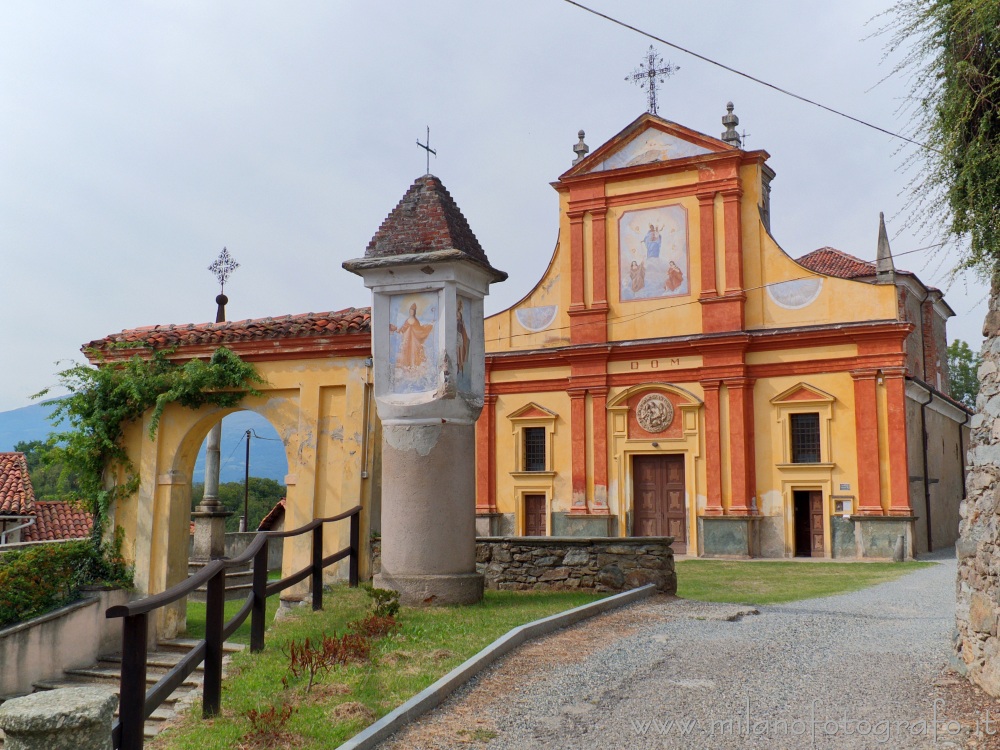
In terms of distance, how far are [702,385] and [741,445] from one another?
6.18 ft

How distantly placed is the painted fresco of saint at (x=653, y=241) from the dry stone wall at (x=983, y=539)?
1846 centimetres

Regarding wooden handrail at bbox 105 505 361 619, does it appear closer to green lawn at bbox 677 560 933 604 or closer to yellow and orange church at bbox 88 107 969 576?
green lawn at bbox 677 560 933 604

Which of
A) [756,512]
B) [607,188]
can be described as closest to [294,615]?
[756,512]

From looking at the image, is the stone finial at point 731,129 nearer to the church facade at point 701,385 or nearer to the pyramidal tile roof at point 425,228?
the church facade at point 701,385

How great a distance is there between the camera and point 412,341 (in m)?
9.55

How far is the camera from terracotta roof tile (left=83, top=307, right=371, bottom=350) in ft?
38.0

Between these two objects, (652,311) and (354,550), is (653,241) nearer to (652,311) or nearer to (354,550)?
(652,311)

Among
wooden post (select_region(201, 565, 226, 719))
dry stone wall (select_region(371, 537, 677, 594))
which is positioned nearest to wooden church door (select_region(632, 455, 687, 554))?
dry stone wall (select_region(371, 537, 677, 594))

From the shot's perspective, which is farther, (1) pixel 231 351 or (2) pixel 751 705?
(1) pixel 231 351

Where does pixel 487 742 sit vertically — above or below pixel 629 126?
below

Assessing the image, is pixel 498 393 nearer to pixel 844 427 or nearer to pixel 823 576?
pixel 844 427

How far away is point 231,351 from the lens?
39.5 ft

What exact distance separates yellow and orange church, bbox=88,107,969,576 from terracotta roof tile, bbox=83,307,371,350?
1352 cm

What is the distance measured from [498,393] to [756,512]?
803 cm
